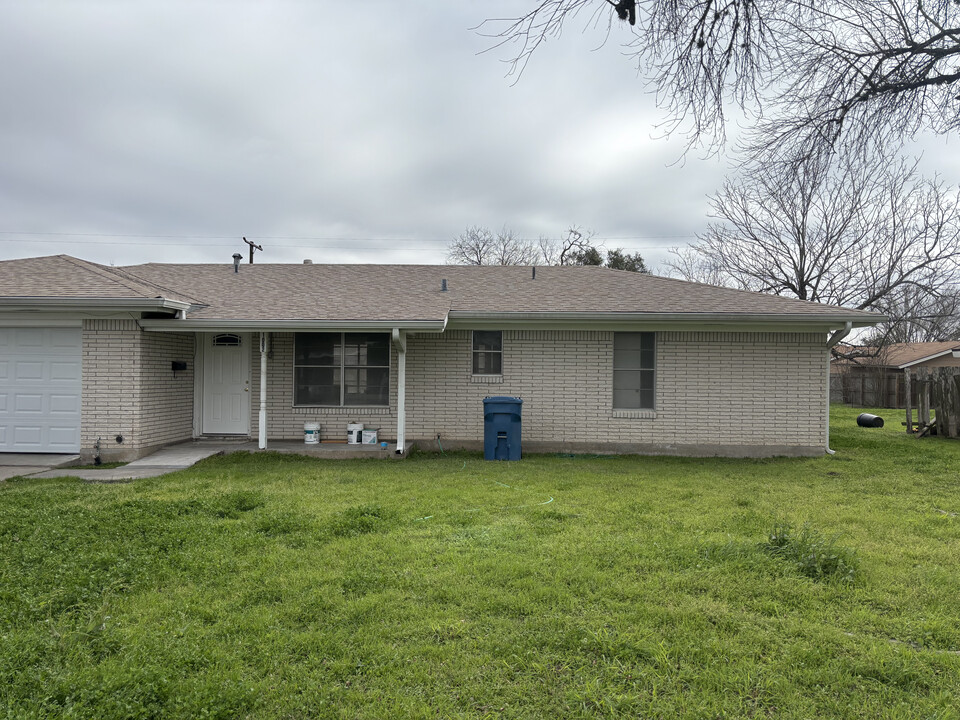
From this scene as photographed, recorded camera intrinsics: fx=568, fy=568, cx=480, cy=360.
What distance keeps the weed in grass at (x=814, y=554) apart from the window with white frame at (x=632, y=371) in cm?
603

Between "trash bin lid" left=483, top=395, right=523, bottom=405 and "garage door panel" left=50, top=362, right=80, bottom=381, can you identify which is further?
"trash bin lid" left=483, top=395, right=523, bottom=405

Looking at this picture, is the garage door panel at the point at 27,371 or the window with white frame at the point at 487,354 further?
the window with white frame at the point at 487,354

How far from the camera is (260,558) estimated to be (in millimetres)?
4582

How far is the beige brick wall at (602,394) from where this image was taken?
10750 millimetres

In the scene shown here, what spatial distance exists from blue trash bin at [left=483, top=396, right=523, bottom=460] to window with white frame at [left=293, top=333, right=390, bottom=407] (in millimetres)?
2284

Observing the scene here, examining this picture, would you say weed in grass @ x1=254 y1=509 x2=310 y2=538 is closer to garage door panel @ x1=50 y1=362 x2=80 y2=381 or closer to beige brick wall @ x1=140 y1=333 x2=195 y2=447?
beige brick wall @ x1=140 y1=333 x2=195 y2=447

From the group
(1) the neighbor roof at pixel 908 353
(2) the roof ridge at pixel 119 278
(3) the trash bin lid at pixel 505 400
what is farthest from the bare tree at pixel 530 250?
(2) the roof ridge at pixel 119 278

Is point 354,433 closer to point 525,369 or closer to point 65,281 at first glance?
point 525,369

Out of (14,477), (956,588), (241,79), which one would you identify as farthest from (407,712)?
(241,79)

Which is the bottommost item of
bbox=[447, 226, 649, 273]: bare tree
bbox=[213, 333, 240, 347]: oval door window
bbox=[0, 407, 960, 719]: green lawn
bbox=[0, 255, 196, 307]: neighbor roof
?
bbox=[0, 407, 960, 719]: green lawn

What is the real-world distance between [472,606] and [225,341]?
9.30 meters

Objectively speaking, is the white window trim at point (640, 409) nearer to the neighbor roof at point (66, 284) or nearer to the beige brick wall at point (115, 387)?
the neighbor roof at point (66, 284)

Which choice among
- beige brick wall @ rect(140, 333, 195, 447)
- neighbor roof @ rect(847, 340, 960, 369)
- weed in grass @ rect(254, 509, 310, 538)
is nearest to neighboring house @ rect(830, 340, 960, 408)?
neighbor roof @ rect(847, 340, 960, 369)

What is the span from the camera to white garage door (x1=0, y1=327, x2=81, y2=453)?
31.0 feet
